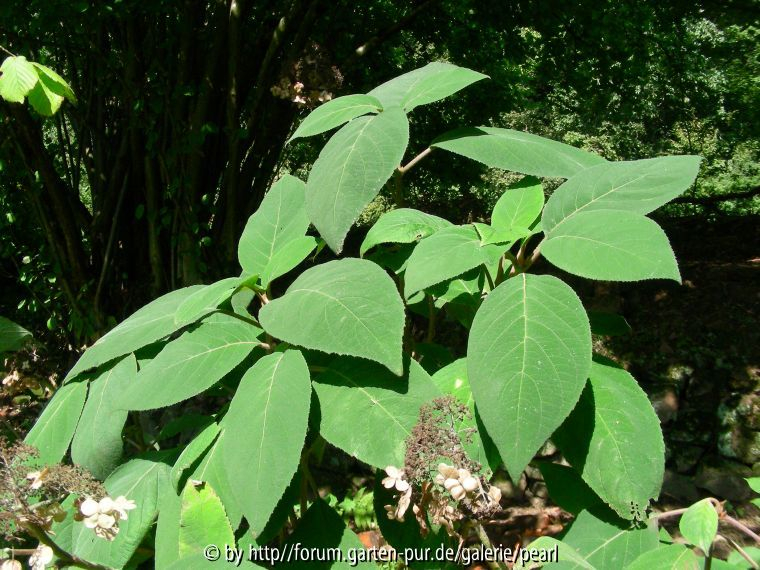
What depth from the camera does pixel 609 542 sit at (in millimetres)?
789

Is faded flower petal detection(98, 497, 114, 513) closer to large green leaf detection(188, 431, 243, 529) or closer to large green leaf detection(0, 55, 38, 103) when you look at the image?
large green leaf detection(188, 431, 243, 529)

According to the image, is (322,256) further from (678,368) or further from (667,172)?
(667,172)

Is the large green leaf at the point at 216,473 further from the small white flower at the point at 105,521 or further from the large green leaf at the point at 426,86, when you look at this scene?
the large green leaf at the point at 426,86

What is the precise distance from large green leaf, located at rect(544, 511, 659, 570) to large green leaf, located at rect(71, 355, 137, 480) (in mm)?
620

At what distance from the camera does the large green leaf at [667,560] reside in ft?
2.25

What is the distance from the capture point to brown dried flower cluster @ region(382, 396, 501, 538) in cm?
71

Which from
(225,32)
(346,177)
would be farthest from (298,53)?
(346,177)

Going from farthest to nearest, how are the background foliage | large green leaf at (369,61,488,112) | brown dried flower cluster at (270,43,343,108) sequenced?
the background foliage, brown dried flower cluster at (270,43,343,108), large green leaf at (369,61,488,112)

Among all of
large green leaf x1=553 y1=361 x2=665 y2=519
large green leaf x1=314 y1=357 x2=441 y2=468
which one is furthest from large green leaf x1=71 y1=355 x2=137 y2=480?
large green leaf x1=553 y1=361 x2=665 y2=519

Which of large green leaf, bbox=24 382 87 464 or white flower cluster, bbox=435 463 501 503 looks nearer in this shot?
white flower cluster, bbox=435 463 501 503

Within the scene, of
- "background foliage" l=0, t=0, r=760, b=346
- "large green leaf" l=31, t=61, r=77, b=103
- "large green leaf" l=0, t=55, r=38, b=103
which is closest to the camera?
"large green leaf" l=0, t=55, r=38, b=103

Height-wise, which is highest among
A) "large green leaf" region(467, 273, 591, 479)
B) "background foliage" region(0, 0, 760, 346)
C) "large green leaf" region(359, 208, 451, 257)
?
"large green leaf" region(359, 208, 451, 257)

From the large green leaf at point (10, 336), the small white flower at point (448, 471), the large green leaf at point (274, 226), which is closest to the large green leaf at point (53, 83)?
the large green leaf at point (10, 336)

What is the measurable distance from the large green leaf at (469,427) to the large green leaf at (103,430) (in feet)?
1.52
